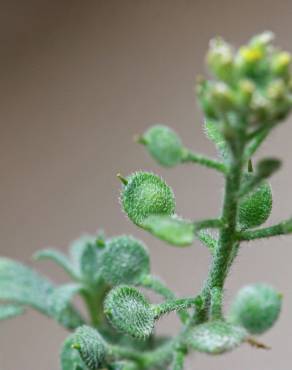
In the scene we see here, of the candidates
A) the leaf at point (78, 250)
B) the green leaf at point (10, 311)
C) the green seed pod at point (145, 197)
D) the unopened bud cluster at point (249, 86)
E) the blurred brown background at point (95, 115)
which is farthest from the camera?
the blurred brown background at point (95, 115)

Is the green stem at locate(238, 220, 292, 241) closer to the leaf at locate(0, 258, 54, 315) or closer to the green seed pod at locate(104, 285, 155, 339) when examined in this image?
the green seed pod at locate(104, 285, 155, 339)

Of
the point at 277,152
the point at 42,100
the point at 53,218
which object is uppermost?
the point at 42,100

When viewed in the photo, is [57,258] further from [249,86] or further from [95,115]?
[95,115]

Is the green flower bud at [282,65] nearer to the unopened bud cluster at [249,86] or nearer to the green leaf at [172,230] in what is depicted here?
the unopened bud cluster at [249,86]

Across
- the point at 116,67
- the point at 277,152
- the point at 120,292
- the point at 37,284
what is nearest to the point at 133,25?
the point at 116,67

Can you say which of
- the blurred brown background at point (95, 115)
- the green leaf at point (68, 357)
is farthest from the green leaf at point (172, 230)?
the blurred brown background at point (95, 115)

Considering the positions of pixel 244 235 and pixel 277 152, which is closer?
pixel 244 235

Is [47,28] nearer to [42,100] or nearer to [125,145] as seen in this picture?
[42,100]

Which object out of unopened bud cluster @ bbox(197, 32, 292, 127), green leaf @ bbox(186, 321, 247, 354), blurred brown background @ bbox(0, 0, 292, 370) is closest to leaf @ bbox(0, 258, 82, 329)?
green leaf @ bbox(186, 321, 247, 354)
